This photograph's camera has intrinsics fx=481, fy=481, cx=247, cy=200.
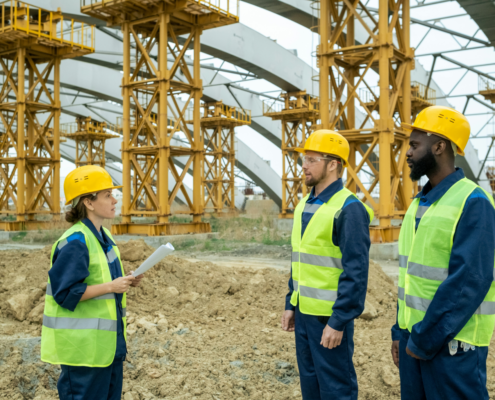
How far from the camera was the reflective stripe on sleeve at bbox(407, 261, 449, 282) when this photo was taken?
2402 millimetres

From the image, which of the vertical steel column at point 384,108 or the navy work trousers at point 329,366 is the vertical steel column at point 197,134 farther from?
the navy work trousers at point 329,366

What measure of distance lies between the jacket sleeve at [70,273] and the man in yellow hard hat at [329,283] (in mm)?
1401

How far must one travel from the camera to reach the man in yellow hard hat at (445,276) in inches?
88.9

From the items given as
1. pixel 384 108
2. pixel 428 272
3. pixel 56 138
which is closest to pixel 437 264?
pixel 428 272

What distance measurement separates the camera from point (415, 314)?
2.50 meters

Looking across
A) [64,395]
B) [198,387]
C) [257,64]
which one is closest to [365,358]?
[198,387]

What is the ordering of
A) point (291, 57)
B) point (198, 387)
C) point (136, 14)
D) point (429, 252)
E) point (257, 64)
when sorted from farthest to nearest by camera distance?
point (291, 57)
point (257, 64)
point (136, 14)
point (198, 387)
point (429, 252)

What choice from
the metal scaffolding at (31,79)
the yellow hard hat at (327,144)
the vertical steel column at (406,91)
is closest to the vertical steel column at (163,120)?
the metal scaffolding at (31,79)

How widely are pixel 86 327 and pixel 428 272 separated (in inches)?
74.7

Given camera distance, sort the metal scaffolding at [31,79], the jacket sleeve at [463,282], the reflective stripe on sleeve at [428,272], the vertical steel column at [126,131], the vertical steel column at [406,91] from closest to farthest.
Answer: the jacket sleeve at [463,282] < the reflective stripe on sleeve at [428,272] < the vertical steel column at [406,91] < the vertical steel column at [126,131] < the metal scaffolding at [31,79]

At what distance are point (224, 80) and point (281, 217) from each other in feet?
31.7

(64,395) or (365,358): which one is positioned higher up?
(64,395)

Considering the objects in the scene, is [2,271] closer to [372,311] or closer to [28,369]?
[28,369]

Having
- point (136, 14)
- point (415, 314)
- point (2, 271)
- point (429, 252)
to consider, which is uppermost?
point (136, 14)
